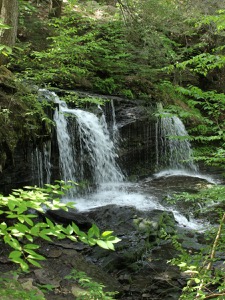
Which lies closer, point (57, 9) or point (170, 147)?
point (170, 147)

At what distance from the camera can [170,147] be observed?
12.3 meters

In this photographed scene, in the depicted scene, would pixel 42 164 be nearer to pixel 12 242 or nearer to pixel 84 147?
pixel 84 147

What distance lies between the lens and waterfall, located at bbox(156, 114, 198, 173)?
11.9m

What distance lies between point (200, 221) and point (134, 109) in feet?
17.4

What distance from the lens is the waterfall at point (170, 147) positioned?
11945mm

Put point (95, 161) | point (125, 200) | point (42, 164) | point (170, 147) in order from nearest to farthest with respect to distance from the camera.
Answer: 1. point (42, 164)
2. point (125, 200)
3. point (95, 161)
4. point (170, 147)

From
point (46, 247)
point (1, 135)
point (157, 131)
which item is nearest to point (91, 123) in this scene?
point (157, 131)

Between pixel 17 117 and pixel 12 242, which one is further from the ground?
pixel 17 117

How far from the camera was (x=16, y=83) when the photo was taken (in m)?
6.82

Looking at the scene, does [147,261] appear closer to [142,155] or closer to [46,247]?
[46,247]

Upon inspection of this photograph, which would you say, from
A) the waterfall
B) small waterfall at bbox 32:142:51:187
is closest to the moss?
small waterfall at bbox 32:142:51:187

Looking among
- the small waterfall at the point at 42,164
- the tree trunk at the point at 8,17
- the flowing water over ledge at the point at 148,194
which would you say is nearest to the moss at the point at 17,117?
the small waterfall at the point at 42,164

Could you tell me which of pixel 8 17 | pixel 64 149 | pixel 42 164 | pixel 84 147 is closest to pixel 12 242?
pixel 42 164

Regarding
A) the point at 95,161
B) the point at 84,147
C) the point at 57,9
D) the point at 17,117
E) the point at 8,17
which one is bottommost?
the point at 95,161
